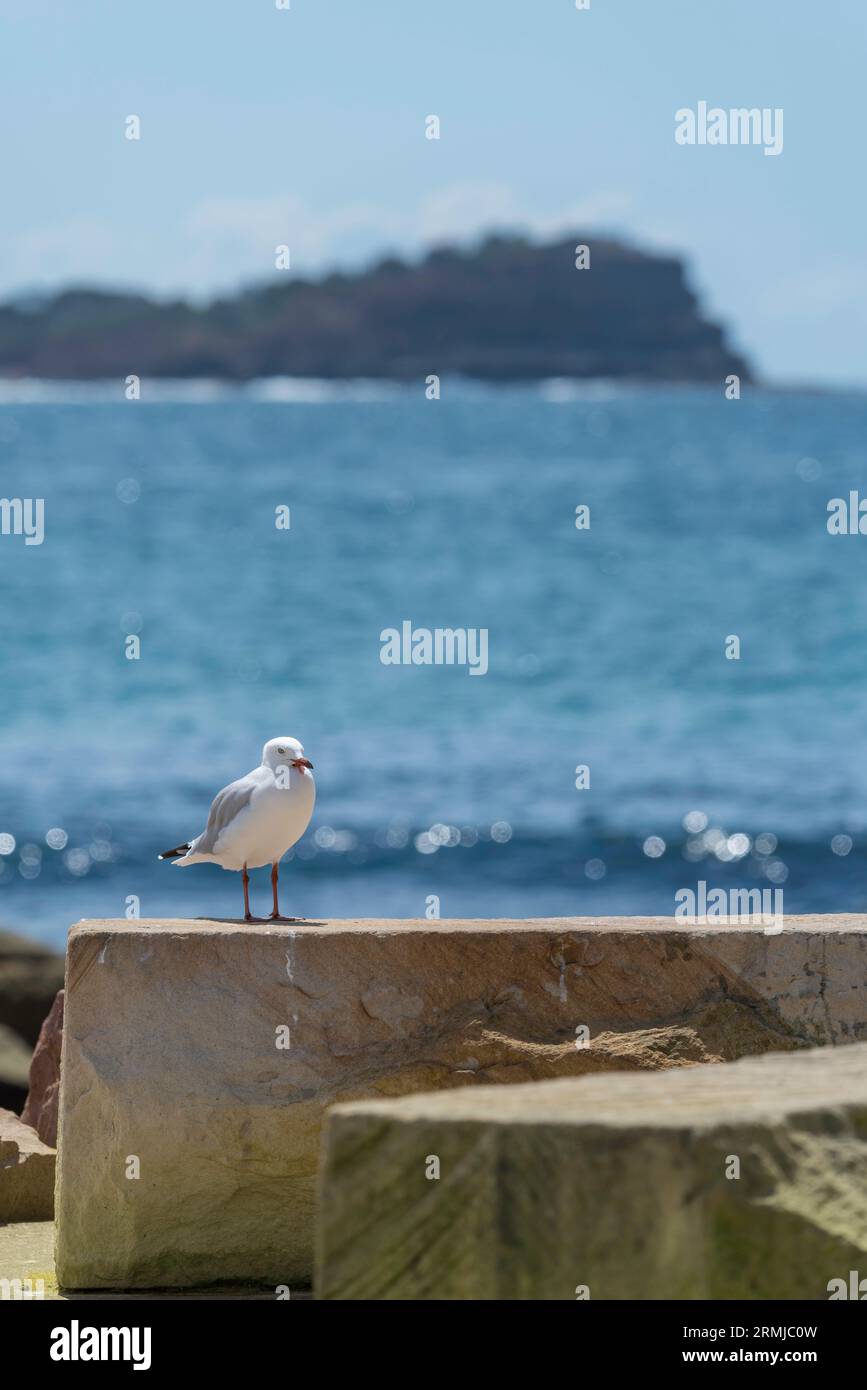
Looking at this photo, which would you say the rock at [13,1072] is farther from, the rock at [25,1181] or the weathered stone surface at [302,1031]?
the weathered stone surface at [302,1031]

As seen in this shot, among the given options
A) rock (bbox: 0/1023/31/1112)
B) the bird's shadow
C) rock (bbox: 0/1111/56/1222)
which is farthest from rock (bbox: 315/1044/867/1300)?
rock (bbox: 0/1023/31/1112)

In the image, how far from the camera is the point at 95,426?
49906 mm

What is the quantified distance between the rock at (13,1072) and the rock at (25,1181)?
5.69ft

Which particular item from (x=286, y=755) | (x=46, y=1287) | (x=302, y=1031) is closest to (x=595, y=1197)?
(x=302, y=1031)

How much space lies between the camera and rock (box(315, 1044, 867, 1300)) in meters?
2.65

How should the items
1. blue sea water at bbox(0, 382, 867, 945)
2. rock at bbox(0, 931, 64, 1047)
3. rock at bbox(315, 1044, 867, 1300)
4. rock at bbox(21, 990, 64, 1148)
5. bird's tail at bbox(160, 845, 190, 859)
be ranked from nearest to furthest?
rock at bbox(315, 1044, 867, 1300) < bird's tail at bbox(160, 845, 190, 859) < rock at bbox(21, 990, 64, 1148) < rock at bbox(0, 931, 64, 1047) < blue sea water at bbox(0, 382, 867, 945)

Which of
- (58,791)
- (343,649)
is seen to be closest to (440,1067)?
(58,791)

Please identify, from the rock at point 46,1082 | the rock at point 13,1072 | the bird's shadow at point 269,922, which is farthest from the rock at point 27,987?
the bird's shadow at point 269,922

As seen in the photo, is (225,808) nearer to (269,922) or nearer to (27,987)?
(269,922)

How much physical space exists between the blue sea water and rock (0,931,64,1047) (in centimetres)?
392

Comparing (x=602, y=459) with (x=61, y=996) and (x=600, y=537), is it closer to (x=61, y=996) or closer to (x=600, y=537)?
(x=600, y=537)

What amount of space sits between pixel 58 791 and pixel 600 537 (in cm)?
1533

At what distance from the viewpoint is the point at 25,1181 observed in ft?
18.9

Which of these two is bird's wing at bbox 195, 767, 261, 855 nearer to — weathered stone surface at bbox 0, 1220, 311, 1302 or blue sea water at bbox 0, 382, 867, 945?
weathered stone surface at bbox 0, 1220, 311, 1302
